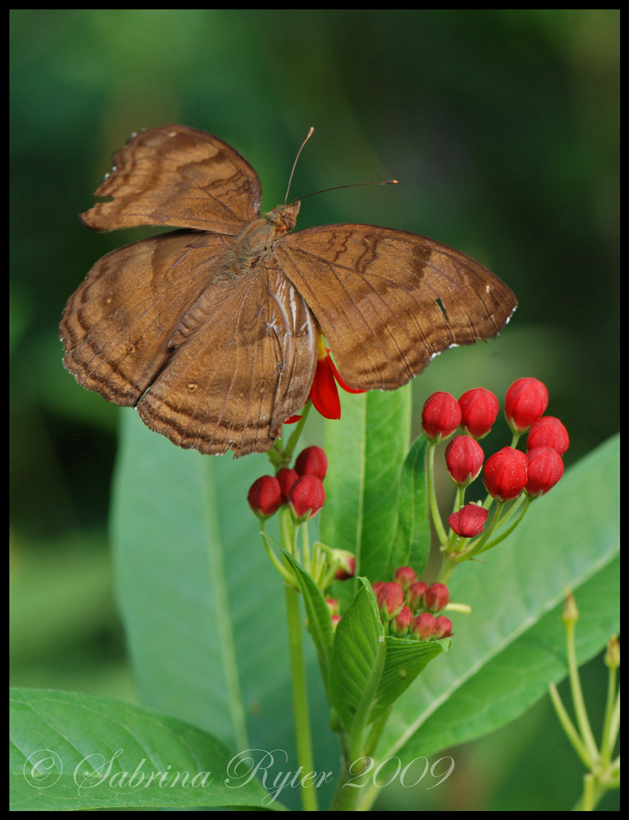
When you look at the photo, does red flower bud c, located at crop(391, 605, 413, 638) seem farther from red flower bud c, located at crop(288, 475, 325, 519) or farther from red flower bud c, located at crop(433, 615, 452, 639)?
red flower bud c, located at crop(288, 475, 325, 519)

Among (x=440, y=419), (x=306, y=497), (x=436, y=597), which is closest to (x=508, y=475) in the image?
(x=440, y=419)

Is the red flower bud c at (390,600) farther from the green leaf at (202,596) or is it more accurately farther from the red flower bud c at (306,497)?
the green leaf at (202,596)

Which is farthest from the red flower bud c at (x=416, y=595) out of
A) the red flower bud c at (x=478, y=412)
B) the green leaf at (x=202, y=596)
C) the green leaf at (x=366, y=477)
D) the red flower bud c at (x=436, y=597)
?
the green leaf at (x=202, y=596)

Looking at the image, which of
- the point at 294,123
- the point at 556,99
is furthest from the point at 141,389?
the point at 556,99

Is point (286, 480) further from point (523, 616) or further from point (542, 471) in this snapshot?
point (523, 616)

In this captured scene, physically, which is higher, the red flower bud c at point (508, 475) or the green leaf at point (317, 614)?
the red flower bud c at point (508, 475)

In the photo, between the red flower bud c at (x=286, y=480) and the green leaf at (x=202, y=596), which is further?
the green leaf at (x=202, y=596)

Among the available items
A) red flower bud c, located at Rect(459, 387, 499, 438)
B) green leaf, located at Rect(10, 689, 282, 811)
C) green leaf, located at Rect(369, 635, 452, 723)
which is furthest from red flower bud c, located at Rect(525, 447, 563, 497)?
green leaf, located at Rect(10, 689, 282, 811)
